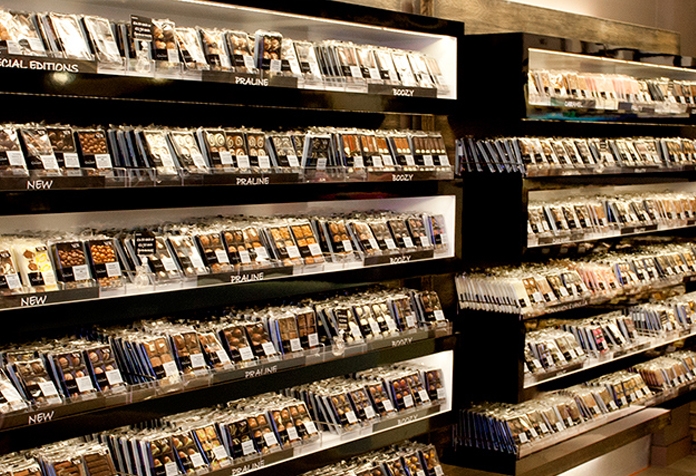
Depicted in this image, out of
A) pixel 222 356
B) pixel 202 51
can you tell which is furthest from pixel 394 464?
pixel 202 51

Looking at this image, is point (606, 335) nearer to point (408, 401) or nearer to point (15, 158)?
point (408, 401)

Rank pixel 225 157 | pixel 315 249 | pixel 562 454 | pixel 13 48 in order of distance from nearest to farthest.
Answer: pixel 13 48 < pixel 225 157 < pixel 315 249 < pixel 562 454

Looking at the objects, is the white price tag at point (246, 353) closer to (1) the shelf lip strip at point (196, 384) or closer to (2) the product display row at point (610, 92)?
Answer: (1) the shelf lip strip at point (196, 384)

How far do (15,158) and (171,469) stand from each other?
125 centimetres

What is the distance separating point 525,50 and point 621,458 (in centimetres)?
325

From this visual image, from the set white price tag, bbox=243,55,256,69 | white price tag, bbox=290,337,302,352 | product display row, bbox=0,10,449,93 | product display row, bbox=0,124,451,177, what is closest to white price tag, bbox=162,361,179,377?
white price tag, bbox=290,337,302,352

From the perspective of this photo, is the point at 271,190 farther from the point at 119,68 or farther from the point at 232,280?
the point at 119,68

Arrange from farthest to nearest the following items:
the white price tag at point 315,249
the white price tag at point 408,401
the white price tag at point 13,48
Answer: the white price tag at point 408,401
the white price tag at point 315,249
the white price tag at point 13,48

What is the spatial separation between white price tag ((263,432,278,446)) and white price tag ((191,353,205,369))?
1.41 feet

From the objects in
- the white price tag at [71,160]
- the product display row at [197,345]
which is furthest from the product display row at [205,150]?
the product display row at [197,345]

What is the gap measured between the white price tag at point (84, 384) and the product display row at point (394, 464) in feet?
4.25

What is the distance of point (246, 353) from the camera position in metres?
3.88

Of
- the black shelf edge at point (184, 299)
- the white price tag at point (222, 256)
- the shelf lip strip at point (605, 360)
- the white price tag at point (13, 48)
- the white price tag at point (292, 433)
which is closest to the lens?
the white price tag at point (13, 48)

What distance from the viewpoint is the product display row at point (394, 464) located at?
4.40 metres
